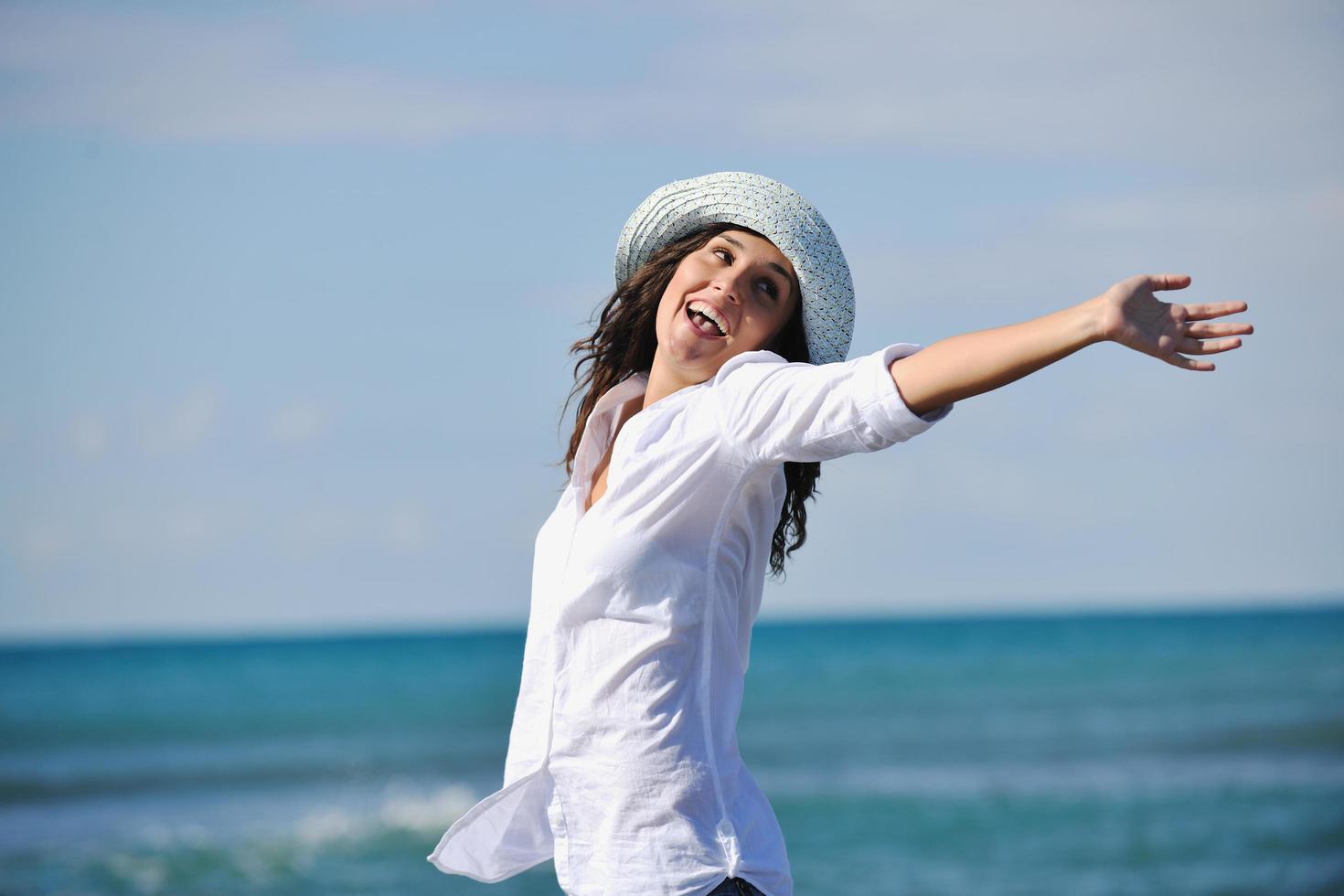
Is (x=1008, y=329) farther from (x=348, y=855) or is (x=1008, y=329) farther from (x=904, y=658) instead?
(x=904, y=658)

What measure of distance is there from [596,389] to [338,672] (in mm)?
37841

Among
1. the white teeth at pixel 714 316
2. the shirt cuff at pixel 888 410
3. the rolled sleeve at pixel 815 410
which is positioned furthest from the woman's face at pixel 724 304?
the shirt cuff at pixel 888 410

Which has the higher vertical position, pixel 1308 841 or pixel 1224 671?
pixel 1308 841

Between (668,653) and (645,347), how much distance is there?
2.63ft

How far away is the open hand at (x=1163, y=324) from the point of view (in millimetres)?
1880

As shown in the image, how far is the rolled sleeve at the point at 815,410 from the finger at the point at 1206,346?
313 mm

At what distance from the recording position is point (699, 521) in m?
2.39

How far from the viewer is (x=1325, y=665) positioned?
3216 cm

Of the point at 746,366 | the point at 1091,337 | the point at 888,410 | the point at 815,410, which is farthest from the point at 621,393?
the point at 1091,337

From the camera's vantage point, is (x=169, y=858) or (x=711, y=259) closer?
(x=711, y=259)

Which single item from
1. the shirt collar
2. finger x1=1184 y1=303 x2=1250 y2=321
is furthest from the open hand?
the shirt collar

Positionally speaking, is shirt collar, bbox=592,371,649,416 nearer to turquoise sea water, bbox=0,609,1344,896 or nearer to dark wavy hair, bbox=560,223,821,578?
dark wavy hair, bbox=560,223,821,578

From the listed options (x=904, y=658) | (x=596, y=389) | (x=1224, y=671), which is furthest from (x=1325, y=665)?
(x=596, y=389)

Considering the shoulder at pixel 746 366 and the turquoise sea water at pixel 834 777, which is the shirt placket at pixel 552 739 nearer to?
the shoulder at pixel 746 366
